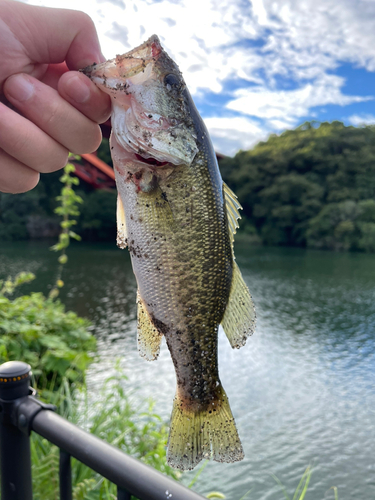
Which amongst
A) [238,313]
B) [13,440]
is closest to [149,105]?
[238,313]

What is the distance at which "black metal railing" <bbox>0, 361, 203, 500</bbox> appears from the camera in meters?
1.30

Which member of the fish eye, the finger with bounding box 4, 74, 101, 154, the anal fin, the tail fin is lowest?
the tail fin

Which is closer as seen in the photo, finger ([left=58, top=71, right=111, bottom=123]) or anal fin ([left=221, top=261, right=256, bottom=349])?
finger ([left=58, top=71, right=111, bottom=123])

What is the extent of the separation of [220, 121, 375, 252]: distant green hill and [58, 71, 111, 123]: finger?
28027 millimetres

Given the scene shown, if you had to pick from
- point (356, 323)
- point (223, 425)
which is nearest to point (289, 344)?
point (356, 323)

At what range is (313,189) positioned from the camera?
3050 centimetres

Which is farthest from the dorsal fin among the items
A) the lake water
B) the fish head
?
the lake water

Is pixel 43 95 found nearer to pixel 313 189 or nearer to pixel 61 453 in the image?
pixel 61 453

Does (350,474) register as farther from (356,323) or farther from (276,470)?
(356,323)

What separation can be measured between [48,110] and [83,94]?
0.12m

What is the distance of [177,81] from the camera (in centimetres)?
123

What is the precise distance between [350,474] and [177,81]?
6.17m

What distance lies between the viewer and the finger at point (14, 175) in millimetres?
1266

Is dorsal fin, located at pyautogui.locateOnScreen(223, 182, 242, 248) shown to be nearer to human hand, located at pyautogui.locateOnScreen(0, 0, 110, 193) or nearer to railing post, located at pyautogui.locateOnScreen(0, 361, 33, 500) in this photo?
human hand, located at pyautogui.locateOnScreen(0, 0, 110, 193)
